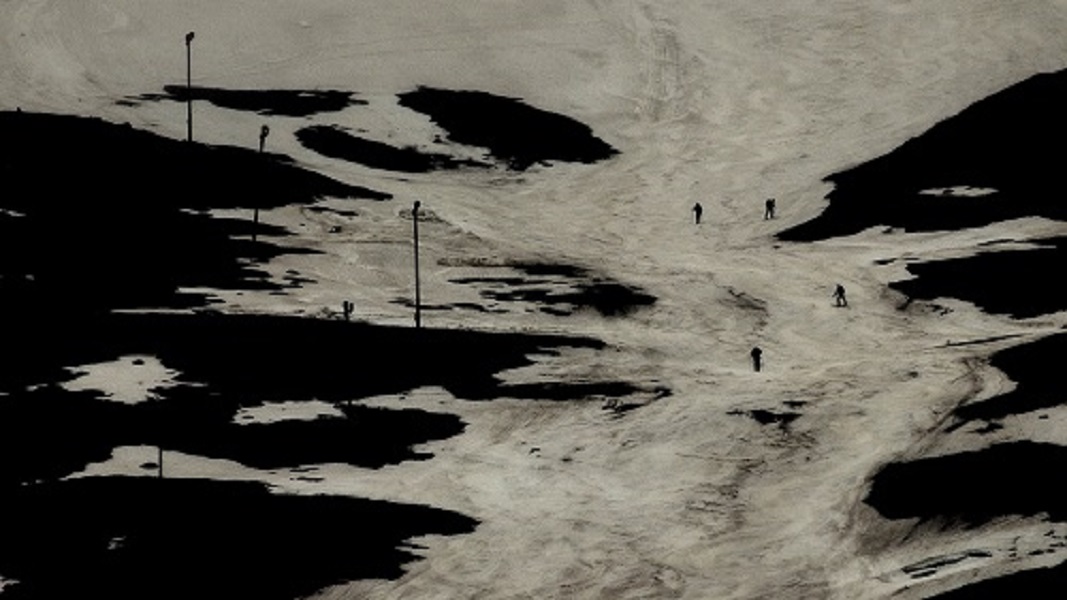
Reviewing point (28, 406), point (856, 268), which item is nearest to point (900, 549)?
point (28, 406)

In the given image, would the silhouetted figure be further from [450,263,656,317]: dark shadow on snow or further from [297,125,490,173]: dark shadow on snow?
[297,125,490,173]: dark shadow on snow

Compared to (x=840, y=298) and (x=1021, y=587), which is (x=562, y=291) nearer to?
(x=840, y=298)

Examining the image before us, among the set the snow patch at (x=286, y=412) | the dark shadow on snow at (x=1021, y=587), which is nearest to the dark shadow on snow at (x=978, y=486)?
the dark shadow on snow at (x=1021, y=587)

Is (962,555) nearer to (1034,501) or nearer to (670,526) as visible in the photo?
(1034,501)

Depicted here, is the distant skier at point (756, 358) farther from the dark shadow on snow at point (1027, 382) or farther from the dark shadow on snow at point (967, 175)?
the dark shadow on snow at point (967, 175)

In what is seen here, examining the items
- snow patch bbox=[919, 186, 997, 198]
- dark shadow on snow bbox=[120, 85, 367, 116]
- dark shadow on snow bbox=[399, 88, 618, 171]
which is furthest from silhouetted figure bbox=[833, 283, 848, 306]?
dark shadow on snow bbox=[120, 85, 367, 116]

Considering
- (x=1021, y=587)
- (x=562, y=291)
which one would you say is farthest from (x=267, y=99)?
(x=1021, y=587)
